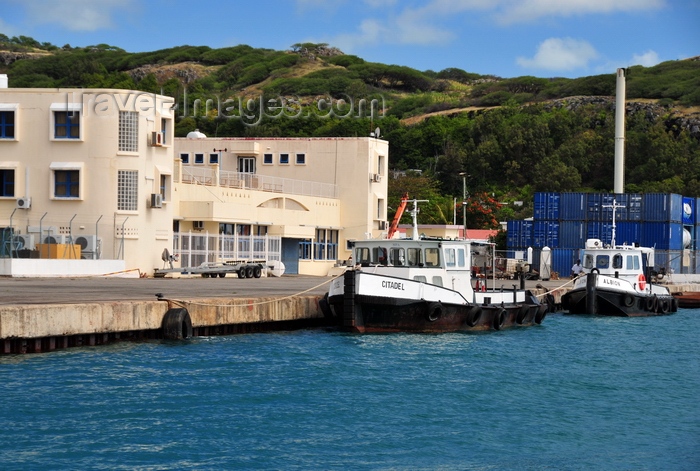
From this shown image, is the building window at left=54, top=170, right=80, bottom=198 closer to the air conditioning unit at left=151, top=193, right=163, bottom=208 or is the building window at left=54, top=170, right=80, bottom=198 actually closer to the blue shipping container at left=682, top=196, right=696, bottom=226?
the air conditioning unit at left=151, top=193, right=163, bottom=208

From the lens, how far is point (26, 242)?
149 ft

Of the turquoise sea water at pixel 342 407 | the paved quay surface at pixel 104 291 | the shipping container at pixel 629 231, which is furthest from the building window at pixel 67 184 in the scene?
the shipping container at pixel 629 231

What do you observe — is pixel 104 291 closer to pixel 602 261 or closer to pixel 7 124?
pixel 7 124

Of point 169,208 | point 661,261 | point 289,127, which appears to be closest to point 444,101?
point 289,127

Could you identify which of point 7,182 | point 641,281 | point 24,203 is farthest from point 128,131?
point 641,281

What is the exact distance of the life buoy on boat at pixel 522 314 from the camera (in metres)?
37.2

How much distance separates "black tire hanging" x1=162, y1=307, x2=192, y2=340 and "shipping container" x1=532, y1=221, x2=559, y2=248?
133ft

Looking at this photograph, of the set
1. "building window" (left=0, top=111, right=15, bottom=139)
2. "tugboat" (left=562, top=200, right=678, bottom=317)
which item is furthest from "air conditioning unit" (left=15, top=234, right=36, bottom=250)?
"tugboat" (left=562, top=200, right=678, bottom=317)

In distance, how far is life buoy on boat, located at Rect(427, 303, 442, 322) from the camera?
3212cm

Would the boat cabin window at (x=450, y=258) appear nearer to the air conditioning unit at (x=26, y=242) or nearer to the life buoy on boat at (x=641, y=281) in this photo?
the life buoy on boat at (x=641, y=281)

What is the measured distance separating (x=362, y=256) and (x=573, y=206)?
1292 inches

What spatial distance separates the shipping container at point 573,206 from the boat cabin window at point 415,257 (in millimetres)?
32267

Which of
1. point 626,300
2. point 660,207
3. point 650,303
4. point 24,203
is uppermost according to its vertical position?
point 660,207

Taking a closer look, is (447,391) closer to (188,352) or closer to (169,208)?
(188,352)
